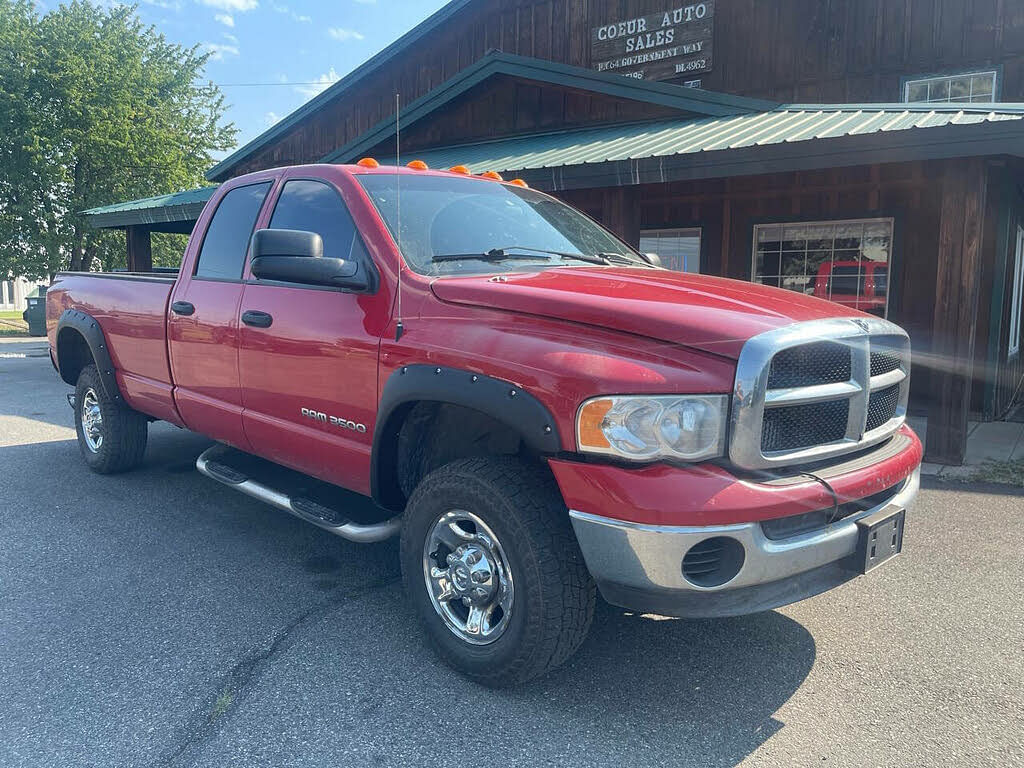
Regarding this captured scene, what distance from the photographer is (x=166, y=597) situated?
356 centimetres

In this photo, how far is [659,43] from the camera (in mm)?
12555

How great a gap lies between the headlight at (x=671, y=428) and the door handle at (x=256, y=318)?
6.75 feet

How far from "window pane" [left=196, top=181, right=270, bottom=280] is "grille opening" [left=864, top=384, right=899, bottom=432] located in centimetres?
314

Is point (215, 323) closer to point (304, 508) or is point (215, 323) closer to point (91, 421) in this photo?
point (304, 508)

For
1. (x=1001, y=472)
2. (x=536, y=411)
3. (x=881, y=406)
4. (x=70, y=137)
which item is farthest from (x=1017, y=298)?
(x=70, y=137)

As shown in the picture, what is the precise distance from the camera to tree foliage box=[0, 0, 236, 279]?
2702 centimetres

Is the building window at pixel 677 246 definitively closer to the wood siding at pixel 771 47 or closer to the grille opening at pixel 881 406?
the wood siding at pixel 771 47

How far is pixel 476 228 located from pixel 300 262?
33.9 inches

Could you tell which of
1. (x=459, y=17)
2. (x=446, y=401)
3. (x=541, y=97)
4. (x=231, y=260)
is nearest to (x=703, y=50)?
(x=541, y=97)

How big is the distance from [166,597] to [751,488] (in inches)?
108

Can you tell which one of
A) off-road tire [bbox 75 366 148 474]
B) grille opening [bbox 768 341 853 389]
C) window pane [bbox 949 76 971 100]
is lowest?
off-road tire [bbox 75 366 148 474]

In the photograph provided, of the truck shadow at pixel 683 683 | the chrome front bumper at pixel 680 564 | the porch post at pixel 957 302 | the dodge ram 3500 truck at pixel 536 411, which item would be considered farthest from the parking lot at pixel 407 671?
the porch post at pixel 957 302

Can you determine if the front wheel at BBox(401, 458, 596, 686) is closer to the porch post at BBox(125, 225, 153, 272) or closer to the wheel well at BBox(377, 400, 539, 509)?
the wheel well at BBox(377, 400, 539, 509)

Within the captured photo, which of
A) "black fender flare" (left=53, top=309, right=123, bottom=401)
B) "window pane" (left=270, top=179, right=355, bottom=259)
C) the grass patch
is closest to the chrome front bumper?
"window pane" (left=270, top=179, right=355, bottom=259)
